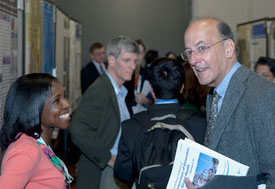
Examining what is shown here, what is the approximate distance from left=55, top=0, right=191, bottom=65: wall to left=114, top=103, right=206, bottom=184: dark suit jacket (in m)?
8.75

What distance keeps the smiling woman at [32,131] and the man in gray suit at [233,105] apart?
0.68 metres

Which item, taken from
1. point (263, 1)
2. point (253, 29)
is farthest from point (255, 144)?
point (263, 1)

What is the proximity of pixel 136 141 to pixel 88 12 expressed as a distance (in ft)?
30.0

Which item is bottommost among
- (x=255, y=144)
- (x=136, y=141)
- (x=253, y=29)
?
(x=136, y=141)

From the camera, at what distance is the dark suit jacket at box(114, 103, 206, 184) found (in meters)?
2.20

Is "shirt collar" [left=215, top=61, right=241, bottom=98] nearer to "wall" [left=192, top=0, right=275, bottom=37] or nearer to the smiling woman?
the smiling woman

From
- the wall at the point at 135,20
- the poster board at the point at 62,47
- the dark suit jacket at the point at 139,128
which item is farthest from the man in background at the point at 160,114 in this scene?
the wall at the point at 135,20

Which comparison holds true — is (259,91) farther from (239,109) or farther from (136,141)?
(136,141)

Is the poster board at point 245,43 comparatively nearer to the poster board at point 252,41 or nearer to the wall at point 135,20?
the poster board at point 252,41

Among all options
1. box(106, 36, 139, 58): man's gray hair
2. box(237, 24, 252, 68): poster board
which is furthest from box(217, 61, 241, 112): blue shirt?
box(237, 24, 252, 68): poster board

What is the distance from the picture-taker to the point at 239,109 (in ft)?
4.91

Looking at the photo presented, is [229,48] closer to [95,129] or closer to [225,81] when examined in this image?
[225,81]

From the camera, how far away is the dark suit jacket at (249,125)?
4.44 feet

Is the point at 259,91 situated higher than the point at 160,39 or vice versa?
the point at 160,39
